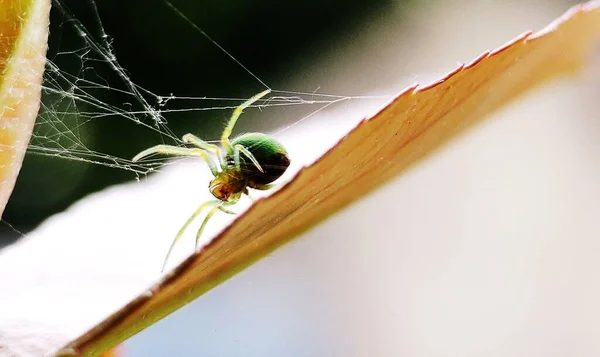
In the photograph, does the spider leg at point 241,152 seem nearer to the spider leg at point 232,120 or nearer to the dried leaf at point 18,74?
the spider leg at point 232,120

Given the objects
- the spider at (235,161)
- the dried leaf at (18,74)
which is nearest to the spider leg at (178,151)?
the spider at (235,161)

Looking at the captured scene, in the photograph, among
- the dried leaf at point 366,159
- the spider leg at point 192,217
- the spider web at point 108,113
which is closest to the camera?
the dried leaf at point 366,159

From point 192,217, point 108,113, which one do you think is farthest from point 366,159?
point 108,113

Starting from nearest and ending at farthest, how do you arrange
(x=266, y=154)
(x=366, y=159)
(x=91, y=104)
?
(x=366, y=159), (x=266, y=154), (x=91, y=104)

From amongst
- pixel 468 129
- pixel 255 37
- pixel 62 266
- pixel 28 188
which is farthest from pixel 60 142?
pixel 468 129

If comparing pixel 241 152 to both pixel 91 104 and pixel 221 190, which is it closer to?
pixel 221 190

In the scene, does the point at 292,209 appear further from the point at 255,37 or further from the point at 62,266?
the point at 255,37
